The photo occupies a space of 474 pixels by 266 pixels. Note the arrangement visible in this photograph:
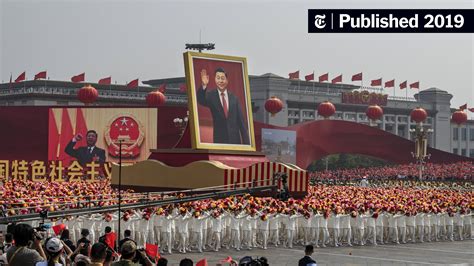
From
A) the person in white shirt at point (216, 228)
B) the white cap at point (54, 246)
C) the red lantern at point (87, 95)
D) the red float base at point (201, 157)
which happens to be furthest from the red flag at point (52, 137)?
the white cap at point (54, 246)

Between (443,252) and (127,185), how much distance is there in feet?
58.2

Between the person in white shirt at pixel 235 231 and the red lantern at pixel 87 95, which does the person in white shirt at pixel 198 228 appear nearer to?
Answer: the person in white shirt at pixel 235 231

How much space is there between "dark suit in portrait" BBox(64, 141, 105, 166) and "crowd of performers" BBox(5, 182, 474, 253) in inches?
963

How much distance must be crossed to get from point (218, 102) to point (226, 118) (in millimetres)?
753

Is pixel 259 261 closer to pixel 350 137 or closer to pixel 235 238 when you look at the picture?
pixel 235 238

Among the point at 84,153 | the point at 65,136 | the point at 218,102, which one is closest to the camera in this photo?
the point at 218,102

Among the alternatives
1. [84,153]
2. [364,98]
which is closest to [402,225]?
[84,153]

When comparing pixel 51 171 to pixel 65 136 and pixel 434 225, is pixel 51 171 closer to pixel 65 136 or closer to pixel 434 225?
pixel 65 136

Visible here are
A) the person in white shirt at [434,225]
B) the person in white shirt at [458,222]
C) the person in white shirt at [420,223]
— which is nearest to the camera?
the person in white shirt at [420,223]

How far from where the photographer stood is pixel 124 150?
173 feet

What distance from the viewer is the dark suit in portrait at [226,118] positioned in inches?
1518

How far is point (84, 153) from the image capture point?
52.5 m

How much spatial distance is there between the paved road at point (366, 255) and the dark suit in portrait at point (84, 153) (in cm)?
2936

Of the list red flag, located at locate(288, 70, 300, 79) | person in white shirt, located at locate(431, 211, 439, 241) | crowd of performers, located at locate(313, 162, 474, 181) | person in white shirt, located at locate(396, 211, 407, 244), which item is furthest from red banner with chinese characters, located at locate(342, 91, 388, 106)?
person in white shirt, located at locate(396, 211, 407, 244)
